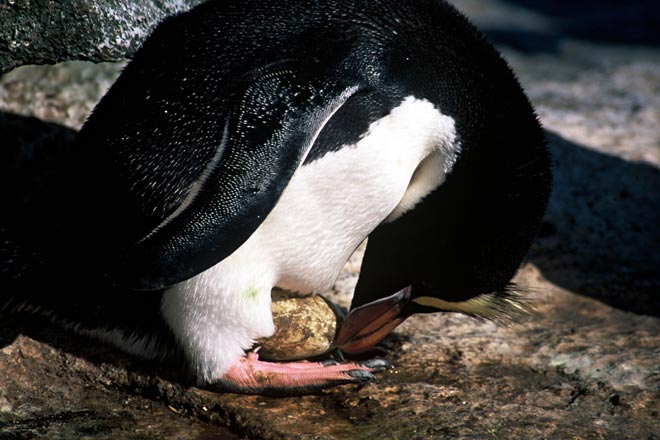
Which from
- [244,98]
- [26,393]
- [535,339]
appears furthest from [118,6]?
[535,339]

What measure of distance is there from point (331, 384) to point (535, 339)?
648 millimetres

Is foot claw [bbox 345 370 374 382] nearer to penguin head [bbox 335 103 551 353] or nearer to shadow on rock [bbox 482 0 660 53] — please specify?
penguin head [bbox 335 103 551 353]

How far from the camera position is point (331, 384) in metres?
2.11

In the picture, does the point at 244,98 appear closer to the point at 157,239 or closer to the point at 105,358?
the point at 157,239

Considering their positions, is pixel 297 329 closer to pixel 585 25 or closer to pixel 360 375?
pixel 360 375

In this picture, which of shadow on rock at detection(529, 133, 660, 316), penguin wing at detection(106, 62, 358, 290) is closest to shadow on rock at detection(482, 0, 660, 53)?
shadow on rock at detection(529, 133, 660, 316)

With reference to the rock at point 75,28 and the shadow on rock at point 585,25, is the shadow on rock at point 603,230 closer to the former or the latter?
the rock at point 75,28

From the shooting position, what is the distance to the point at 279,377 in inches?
82.5

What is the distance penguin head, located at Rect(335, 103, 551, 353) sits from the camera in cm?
223

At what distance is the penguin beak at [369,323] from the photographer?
7.47 feet

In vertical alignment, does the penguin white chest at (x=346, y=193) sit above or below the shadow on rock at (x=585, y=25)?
below

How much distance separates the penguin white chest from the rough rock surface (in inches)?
12.3

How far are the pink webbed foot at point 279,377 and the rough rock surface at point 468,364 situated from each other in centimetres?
3

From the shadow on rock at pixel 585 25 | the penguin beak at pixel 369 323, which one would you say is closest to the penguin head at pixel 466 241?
the penguin beak at pixel 369 323
